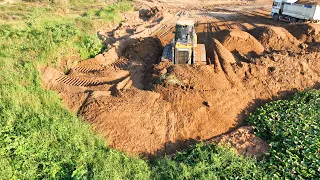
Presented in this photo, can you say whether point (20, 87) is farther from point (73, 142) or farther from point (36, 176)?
point (36, 176)

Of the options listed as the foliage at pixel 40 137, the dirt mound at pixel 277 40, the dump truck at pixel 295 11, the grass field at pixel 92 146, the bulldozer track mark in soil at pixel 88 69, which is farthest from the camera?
the dump truck at pixel 295 11

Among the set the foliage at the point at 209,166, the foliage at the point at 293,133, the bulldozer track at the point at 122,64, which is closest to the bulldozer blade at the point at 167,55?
the bulldozer track at the point at 122,64

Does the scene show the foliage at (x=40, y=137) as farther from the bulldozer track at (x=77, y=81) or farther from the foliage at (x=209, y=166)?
the bulldozer track at (x=77, y=81)

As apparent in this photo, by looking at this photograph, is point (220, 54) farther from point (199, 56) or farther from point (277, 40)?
point (277, 40)

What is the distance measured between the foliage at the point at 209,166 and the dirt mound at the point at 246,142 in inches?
19.2

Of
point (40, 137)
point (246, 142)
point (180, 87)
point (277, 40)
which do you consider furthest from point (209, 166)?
point (277, 40)

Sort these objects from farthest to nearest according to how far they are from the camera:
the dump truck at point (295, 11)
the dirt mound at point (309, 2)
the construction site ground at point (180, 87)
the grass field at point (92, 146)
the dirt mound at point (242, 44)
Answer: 1. the dirt mound at point (309, 2)
2. the dump truck at point (295, 11)
3. the dirt mound at point (242, 44)
4. the construction site ground at point (180, 87)
5. the grass field at point (92, 146)

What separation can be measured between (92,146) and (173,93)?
12.1 feet

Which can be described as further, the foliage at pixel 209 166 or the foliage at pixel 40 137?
the foliage at pixel 209 166

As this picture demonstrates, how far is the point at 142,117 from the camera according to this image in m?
8.72

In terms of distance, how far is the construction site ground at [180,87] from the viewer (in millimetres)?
8422

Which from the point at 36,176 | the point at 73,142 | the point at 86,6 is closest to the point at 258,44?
the point at 73,142

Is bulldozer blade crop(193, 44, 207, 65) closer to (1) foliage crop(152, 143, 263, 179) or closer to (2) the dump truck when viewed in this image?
(1) foliage crop(152, 143, 263, 179)

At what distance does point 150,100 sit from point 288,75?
625cm
